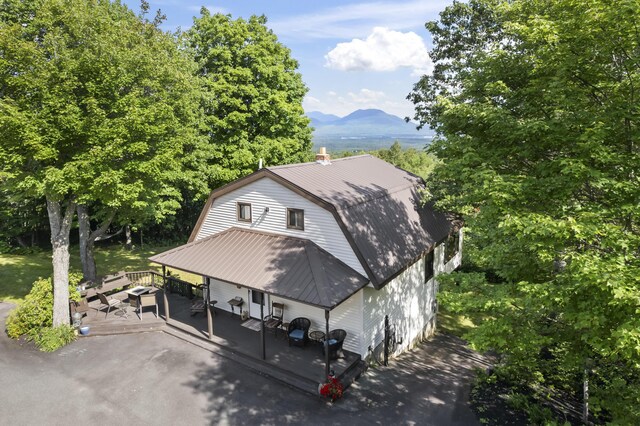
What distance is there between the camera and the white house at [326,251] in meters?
12.6

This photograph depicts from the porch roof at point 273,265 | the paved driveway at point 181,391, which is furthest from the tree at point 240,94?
the paved driveway at point 181,391

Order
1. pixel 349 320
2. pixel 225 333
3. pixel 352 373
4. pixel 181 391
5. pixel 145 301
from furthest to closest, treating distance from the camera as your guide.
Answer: pixel 145 301 < pixel 225 333 < pixel 349 320 < pixel 352 373 < pixel 181 391

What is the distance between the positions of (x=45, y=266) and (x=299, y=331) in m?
20.8

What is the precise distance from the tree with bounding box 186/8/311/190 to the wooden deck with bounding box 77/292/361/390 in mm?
10075

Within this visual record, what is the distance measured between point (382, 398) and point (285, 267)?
5.31m

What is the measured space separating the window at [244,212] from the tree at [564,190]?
8.11 m

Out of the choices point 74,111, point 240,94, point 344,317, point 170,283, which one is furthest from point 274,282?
point 240,94

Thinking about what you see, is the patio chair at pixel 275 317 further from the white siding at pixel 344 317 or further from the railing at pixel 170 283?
the railing at pixel 170 283

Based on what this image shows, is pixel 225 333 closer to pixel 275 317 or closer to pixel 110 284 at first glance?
pixel 275 317

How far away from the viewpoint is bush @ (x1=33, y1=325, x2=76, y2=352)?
535 inches

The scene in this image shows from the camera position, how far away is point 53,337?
1378cm

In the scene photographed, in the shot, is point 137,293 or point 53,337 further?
point 137,293

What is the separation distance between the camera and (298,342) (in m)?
13.6

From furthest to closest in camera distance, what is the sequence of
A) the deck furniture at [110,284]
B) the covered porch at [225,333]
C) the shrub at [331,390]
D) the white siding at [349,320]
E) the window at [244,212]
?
the deck furniture at [110,284], the window at [244,212], the white siding at [349,320], the covered porch at [225,333], the shrub at [331,390]
